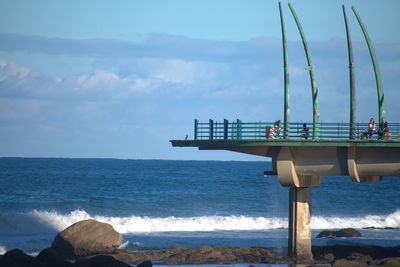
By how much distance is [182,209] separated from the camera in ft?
290

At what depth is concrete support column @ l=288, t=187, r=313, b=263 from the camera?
160 ft

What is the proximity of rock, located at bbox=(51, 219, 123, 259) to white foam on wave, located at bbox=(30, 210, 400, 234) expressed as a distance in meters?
16.8

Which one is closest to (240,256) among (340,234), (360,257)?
(360,257)

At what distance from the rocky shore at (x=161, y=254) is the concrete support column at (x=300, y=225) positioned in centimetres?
67

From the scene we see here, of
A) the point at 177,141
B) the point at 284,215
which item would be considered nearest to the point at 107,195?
the point at 284,215

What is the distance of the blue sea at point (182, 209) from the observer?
62031 mm

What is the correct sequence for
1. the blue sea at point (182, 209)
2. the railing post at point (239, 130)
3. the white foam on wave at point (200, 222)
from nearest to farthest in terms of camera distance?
1. the railing post at point (239, 130)
2. the blue sea at point (182, 209)
3. the white foam on wave at point (200, 222)

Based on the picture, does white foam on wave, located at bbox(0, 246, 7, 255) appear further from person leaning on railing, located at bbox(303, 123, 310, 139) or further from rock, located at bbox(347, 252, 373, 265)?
rock, located at bbox(347, 252, 373, 265)

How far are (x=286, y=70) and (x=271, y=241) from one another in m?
13.7

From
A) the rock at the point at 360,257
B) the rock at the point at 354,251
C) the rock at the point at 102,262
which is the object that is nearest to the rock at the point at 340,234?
the rock at the point at 354,251

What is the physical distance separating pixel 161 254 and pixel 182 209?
3754cm

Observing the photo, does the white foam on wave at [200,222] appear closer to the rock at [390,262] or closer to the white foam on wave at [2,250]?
the white foam on wave at [2,250]

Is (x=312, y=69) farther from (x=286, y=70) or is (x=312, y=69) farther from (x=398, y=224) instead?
(x=398, y=224)

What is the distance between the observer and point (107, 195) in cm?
9981
